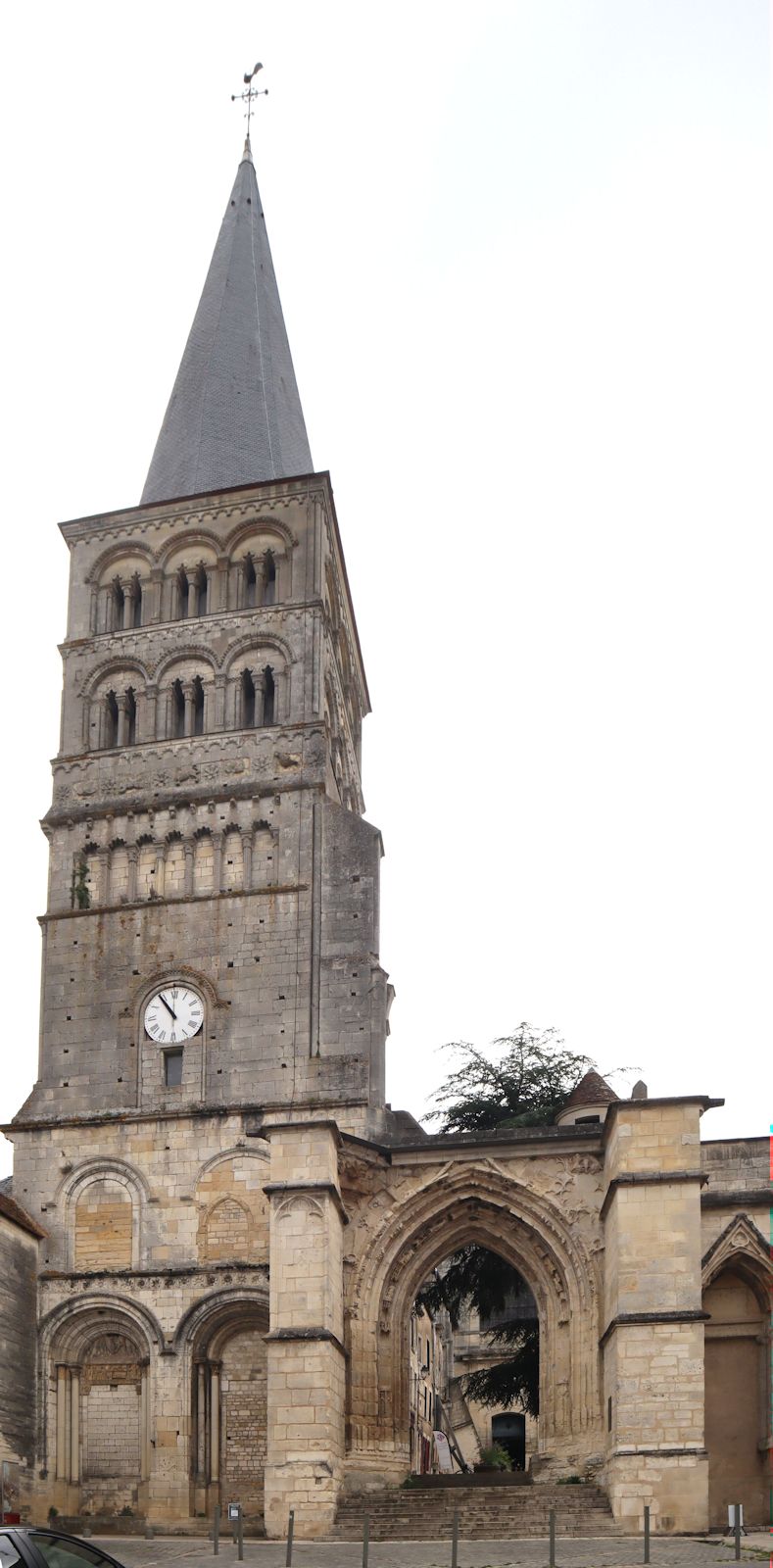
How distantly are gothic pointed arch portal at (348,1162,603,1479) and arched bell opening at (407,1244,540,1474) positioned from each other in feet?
2.33

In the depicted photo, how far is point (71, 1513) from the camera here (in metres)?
28.3

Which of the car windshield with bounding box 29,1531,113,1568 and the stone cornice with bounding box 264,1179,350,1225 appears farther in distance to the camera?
the stone cornice with bounding box 264,1179,350,1225

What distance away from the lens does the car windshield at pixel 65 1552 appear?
997 cm

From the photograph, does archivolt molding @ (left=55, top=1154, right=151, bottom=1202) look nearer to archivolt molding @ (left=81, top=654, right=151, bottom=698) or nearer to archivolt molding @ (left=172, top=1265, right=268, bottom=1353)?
archivolt molding @ (left=172, top=1265, right=268, bottom=1353)

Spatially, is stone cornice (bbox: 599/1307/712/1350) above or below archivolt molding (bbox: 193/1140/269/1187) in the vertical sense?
below

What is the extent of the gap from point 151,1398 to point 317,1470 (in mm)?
6076

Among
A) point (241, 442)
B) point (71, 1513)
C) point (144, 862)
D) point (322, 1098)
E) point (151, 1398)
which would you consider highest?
point (241, 442)

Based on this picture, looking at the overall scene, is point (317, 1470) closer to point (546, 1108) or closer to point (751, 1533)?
point (751, 1533)

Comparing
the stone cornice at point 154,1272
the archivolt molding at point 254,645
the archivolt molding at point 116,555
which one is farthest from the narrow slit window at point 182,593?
the stone cornice at point 154,1272

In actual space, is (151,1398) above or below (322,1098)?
below

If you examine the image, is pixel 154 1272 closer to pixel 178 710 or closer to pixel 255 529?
pixel 178 710

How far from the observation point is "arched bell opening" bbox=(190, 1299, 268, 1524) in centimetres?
2844

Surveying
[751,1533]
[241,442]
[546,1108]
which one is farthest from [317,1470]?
[241,442]

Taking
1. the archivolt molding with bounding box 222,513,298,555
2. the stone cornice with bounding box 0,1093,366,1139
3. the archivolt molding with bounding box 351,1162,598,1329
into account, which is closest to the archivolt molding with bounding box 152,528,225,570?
the archivolt molding with bounding box 222,513,298,555
